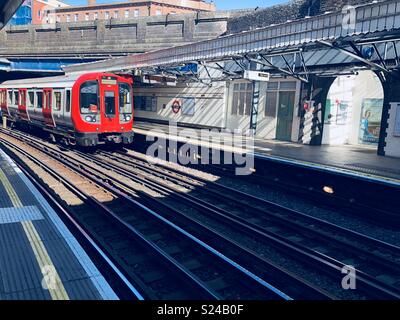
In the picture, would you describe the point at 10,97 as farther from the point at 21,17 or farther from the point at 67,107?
the point at 21,17

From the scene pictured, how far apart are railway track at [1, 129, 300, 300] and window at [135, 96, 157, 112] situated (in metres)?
20.3

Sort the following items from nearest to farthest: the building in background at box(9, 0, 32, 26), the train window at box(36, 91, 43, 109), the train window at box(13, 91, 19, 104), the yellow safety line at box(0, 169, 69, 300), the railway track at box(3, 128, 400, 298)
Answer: the yellow safety line at box(0, 169, 69, 300) < the railway track at box(3, 128, 400, 298) < the train window at box(36, 91, 43, 109) < the train window at box(13, 91, 19, 104) < the building in background at box(9, 0, 32, 26)

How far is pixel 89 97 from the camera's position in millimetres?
14398

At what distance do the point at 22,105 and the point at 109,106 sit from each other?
8.24 m

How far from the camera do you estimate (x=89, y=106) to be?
14438mm

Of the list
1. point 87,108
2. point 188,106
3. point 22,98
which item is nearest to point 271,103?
point 188,106

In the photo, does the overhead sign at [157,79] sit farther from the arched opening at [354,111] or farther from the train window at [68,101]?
the arched opening at [354,111]

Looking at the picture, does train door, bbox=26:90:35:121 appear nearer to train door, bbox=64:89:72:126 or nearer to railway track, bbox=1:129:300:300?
train door, bbox=64:89:72:126

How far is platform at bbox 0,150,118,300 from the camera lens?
4.36 meters

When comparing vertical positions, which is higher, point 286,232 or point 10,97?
point 10,97

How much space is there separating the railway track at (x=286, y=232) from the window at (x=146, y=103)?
56.5 feet

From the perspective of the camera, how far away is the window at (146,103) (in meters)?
28.8
